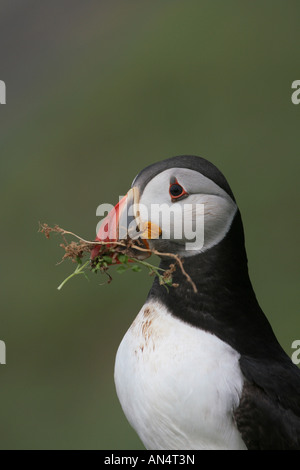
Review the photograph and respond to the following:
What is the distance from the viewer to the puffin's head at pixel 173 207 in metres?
2.41

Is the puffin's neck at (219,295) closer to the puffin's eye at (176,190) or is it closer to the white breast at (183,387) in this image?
the white breast at (183,387)

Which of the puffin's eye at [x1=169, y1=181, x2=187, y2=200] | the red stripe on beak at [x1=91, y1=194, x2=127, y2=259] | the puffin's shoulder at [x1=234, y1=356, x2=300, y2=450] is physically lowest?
the puffin's shoulder at [x1=234, y1=356, x2=300, y2=450]

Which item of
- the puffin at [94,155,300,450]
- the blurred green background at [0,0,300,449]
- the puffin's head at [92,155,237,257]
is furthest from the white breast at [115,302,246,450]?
the blurred green background at [0,0,300,449]

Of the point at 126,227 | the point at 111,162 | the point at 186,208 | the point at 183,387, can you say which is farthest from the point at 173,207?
the point at 111,162

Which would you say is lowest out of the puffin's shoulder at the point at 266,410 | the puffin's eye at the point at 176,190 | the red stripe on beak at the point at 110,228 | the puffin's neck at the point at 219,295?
the puffin's shoulder at the point at 266,410

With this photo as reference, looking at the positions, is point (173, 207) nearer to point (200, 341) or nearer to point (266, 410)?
point (200, 341)

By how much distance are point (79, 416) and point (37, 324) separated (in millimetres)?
A: 1065

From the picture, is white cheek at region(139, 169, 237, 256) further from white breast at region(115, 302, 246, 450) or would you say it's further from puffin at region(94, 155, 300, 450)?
white breast at region(115, 302, 246, 450)

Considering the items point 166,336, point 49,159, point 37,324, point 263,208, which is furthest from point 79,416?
point 166,336

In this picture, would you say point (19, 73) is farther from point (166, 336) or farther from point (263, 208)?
point (166, 336)

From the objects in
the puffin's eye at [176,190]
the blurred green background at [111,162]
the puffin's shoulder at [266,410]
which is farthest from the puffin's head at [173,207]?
the blurred green background at [111,162]

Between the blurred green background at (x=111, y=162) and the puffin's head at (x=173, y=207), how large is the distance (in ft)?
8.92

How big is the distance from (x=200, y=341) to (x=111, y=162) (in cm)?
499

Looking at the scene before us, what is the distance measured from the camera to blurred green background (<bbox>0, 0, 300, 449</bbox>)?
19.8 ft
